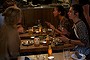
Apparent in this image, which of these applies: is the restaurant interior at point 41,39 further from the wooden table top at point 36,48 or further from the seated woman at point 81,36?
the seated woman at point 81,36

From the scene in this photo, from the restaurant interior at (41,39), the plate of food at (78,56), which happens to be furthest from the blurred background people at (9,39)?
the plate of food at (78,56)

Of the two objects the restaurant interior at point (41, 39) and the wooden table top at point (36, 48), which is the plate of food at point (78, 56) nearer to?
the restaurant interior at point (41, 39)

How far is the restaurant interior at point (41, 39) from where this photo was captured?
10.5 ft

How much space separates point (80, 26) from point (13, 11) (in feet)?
3.92

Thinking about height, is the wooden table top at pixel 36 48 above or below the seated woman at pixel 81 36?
below

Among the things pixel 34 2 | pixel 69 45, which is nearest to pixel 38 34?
pixel 69 45

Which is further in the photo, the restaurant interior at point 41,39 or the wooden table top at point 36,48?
the wooden table top at point 36,48

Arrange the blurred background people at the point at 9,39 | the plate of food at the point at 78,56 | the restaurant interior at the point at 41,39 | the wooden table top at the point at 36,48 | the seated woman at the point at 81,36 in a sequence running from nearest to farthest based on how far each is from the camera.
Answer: the plate of food at the point at 78,56 → the blurred background people at the point at 9,39 → the restaurant interior at the point at 41,39 → the seated woman at the point at 81,36 → the wooden table top at the point at 36,48

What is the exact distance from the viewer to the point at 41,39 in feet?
14.1

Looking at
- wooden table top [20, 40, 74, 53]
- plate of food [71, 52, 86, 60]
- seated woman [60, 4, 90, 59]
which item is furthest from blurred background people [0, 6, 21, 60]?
seated woman [60, 4, 90, 59]

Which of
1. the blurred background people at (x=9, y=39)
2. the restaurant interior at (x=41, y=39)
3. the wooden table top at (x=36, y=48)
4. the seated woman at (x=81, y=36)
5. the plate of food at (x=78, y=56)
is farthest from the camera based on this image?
the wooden table top at (x=36, y=48)

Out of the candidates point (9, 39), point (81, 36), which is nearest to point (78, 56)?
point (81, 36)

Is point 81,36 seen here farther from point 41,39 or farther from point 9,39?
point 9,39

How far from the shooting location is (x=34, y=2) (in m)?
8.41
